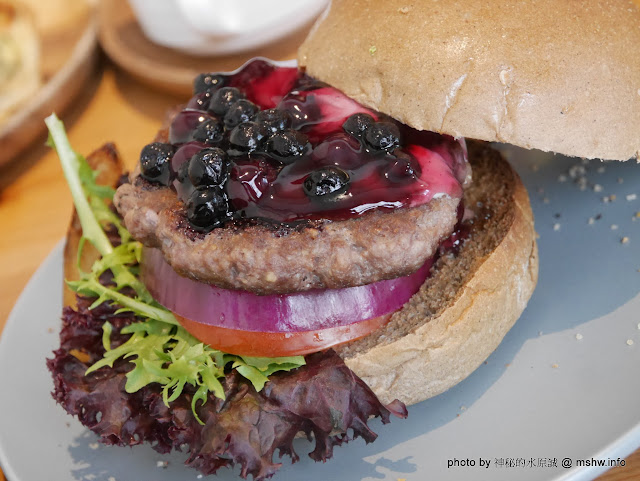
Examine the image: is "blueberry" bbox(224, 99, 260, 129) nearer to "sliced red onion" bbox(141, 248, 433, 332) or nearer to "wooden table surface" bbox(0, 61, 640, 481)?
"sliced red onion" bbox(141, 248, 433, 332)

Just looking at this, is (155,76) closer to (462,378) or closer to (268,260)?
(268,260)

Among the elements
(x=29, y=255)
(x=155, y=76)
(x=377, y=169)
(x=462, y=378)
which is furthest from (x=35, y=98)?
(x=462, y=378)

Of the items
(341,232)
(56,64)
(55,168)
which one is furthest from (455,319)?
(56,64)

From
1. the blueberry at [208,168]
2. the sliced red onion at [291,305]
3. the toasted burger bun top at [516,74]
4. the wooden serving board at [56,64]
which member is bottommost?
the wooden serving board at [56,64]

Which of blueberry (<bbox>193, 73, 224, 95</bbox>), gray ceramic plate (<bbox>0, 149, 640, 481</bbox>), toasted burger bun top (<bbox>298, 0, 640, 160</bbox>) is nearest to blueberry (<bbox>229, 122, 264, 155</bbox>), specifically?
toasted burger bun top (<bbox>298, 0, 640, 160</bbox>)

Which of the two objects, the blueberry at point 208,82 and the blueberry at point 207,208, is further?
the blueberry at point 208,82

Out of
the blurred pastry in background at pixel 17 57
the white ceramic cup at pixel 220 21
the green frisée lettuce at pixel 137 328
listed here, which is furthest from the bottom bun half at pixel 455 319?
the blurred pastry in background at pixel 17 57

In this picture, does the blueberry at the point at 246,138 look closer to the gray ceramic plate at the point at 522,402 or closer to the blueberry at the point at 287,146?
the blueberry at the point at 287,146
